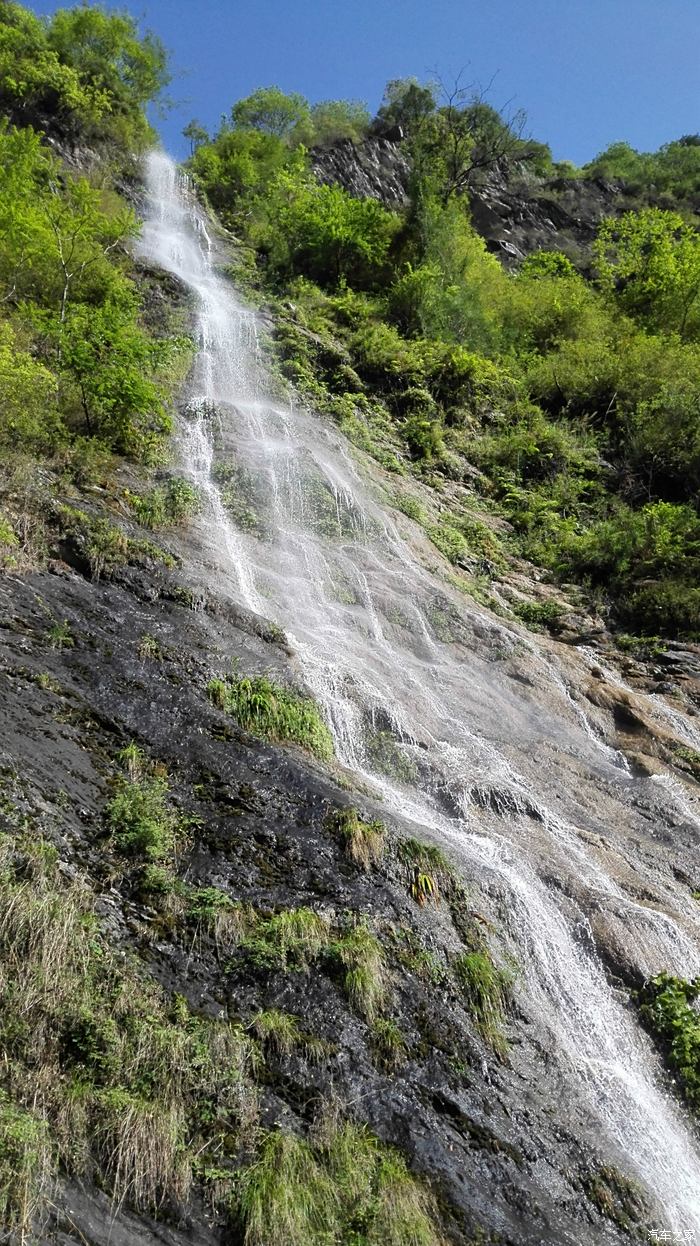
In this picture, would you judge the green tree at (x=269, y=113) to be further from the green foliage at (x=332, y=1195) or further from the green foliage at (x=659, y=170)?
the green foliage at (x=332, y=1195)

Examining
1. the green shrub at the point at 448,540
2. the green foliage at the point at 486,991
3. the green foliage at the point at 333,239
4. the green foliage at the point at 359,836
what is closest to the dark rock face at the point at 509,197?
the green foliage at the point at 333,239

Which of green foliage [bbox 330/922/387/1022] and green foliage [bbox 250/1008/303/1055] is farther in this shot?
green foliage [bbox 330/922/387/1022]

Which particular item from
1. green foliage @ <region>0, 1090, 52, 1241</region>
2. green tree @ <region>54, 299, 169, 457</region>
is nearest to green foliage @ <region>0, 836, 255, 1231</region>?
green foliage @ <region>0, 1090, 52, 1241</region>

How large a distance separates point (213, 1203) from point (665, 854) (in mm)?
7596

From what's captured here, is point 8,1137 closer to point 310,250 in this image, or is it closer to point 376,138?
point 310,250

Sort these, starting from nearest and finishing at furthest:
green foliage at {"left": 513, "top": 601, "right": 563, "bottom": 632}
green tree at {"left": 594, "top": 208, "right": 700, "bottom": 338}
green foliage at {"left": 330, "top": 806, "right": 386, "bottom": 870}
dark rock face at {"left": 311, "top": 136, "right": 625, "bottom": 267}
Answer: green foliage at {"left": 330, "top": 806, "right": 386, "bottom": 870}
green foliage at {"left": 513, "top": 601, "right": 563, "bottom": 632}
green tree at {"left": 594, "top": 208, "right": 700, "bottom": 338}
dark rock face at {"left": 311, "top": 136, "right": 625, "bottom": 267}

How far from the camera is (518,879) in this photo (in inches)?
323


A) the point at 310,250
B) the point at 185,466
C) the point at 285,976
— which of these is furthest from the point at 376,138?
the point at 285,976

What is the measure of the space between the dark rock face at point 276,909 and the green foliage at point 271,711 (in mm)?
333

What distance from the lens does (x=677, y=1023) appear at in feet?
24.0

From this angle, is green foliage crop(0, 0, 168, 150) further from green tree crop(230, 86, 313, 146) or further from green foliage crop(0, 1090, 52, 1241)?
green foliage crop(0, 1090, 52, 1241)

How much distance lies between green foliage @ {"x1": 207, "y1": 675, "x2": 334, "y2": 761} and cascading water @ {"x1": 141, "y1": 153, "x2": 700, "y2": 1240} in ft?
1.64

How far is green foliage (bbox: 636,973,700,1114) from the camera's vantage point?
7.02m

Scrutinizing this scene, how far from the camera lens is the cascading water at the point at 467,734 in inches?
276
